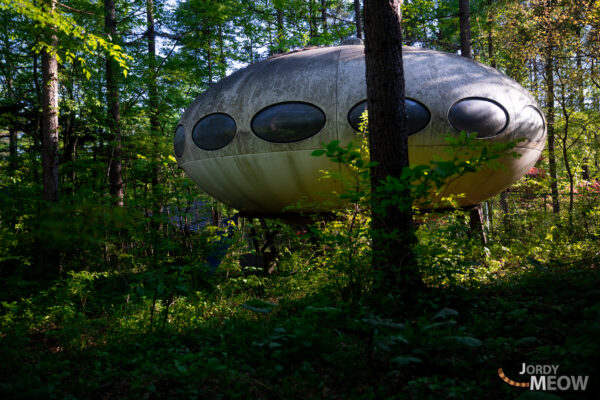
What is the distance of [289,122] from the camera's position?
613 centimetres

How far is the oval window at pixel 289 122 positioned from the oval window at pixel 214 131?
25.3 inches

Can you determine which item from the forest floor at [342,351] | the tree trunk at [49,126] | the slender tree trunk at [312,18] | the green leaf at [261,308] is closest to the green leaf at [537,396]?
the forest floor at [342,351]

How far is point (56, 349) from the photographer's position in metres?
4.00

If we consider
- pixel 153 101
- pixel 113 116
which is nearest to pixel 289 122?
pixel 113 116

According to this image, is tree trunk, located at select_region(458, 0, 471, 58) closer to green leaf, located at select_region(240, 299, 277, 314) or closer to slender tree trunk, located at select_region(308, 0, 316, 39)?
slender tree trunk, located at select_region(308, 0, 316, 39)

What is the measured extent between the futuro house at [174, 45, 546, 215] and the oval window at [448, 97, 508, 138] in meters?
0.02

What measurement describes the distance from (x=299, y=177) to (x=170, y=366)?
13.6ft

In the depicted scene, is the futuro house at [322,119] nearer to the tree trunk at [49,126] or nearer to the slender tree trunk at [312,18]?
the tree trunk at [49,126]

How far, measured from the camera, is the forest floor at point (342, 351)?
218 centimetres

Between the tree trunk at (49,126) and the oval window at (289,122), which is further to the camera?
the tree trunk at (49,126)

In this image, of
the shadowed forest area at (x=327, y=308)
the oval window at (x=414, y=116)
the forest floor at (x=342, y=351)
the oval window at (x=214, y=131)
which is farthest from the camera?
the oval window at (x=214, y=131)

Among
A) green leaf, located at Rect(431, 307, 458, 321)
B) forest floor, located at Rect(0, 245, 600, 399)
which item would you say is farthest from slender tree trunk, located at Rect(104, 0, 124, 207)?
green leaf, located at Rect(431, 307, 458, 321)

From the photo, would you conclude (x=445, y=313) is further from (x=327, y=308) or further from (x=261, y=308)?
(x=261, y=308)

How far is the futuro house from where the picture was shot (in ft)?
19.5
